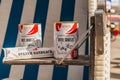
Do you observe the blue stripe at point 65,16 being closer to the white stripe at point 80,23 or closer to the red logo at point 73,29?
the white stripe at point 80,23

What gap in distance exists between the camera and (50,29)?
6.07ft

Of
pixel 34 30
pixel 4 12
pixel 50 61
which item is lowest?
pixel 50 61

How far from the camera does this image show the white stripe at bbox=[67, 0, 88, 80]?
5.79 feet

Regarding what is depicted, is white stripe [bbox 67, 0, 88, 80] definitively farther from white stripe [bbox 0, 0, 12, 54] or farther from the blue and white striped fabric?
white stripe [bbox 0, 0, 12, 54]

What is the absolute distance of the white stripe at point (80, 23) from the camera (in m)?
1.77

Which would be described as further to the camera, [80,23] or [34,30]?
[80,23]

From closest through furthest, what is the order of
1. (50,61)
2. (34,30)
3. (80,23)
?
1. (50,61)
2. (34,30)
3. (80,23)

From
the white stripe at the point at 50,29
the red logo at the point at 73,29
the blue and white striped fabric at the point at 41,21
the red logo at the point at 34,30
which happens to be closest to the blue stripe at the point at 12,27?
the blue and white striped fabric at the point at 41,21

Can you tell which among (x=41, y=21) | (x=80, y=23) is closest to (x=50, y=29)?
(x=41, y=21)

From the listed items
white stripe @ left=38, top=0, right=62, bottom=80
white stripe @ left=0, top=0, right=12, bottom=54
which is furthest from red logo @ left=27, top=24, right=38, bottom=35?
white stripe @ left=0, top=0, right=12, bottom=54

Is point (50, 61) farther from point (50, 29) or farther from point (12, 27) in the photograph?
point (12, 27)

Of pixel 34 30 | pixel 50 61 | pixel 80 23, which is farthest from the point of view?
pixel 80 23

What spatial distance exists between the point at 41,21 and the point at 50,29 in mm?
82

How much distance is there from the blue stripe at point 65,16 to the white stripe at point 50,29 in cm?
3
